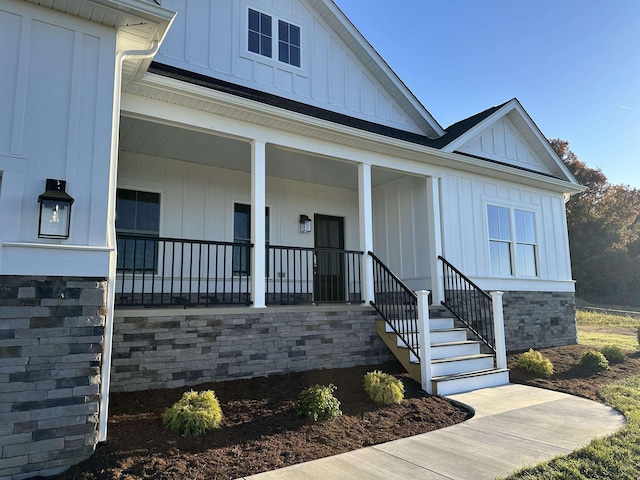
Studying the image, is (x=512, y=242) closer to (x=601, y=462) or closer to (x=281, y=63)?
(x=281, y=63)

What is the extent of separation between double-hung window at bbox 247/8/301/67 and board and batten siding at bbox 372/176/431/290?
11.0 ft

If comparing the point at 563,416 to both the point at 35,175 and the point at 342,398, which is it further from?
the point at 35,175

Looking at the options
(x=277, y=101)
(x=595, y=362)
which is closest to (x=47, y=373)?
(x=277, y=101)

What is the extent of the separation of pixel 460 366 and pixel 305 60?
246 inches

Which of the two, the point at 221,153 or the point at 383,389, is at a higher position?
the point at 221,153

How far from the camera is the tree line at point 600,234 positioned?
30.9 m

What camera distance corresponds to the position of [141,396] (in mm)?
4992

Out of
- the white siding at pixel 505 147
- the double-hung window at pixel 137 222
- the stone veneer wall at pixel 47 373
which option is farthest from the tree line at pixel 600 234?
the stone veneer wall at pixel 47 373

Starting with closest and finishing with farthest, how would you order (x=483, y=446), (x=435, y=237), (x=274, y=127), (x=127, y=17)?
(x=483, y=446)
(x=127, y=17)
(x=274, y=127)
(x=435, y=237)

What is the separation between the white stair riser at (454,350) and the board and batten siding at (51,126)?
4712 millimetres

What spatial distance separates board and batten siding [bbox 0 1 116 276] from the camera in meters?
3.72

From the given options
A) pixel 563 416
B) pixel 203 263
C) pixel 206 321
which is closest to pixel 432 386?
pixel 563 416

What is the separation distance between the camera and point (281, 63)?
8.32 metres

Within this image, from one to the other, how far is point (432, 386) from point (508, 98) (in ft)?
24.5
